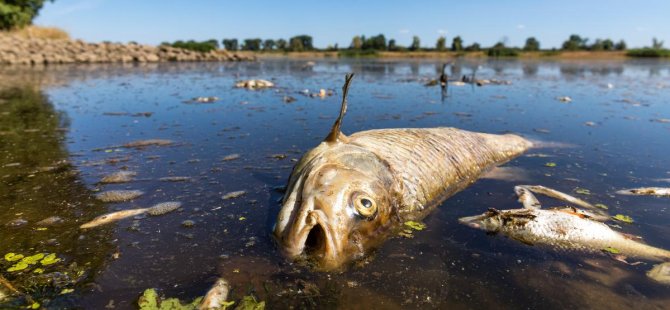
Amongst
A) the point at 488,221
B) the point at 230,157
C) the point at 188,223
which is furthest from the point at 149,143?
the point at 488,221

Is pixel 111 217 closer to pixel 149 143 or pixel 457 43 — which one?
pixel 149 143

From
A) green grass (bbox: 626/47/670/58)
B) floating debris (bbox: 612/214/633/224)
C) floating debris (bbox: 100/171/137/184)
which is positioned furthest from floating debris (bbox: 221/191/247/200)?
green grass (bbox: 626/47/670/58)

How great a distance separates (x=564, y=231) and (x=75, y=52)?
50652mm

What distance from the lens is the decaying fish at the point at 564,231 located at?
4.24 m

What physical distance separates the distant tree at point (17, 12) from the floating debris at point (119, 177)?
153ft

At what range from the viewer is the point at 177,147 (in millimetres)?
8484

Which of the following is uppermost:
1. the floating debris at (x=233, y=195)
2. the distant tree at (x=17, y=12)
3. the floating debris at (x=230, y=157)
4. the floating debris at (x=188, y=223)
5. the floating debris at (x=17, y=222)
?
the distant tree at (x=17, y=12)

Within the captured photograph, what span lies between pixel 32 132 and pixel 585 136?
1432cm

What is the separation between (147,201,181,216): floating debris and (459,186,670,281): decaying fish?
391cm

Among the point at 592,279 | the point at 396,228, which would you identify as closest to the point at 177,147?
the point at 396,228

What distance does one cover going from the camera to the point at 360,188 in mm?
4168

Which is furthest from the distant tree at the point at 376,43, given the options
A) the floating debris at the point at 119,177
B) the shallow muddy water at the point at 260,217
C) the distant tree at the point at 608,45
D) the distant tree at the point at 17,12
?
the floating debris at the point at 119,177

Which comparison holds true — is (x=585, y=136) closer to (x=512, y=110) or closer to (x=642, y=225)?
(x=512, y=110)

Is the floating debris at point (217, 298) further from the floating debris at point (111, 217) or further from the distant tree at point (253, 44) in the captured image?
the distant tree at point (253, 44)
